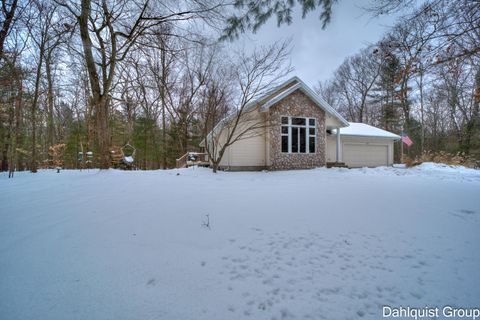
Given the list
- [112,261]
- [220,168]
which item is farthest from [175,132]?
[112,261]

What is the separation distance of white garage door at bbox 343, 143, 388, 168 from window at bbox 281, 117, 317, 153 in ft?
14.5

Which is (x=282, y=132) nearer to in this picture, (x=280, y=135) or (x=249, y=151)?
(x=280, y=135)

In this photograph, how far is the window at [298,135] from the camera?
34.3 feet

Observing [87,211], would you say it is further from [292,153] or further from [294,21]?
[292,153]

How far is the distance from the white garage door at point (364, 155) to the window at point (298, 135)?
14.5 feet

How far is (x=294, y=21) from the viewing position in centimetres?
378

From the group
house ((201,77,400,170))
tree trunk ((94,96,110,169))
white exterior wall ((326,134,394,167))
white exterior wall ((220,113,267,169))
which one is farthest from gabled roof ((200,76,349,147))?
tree trunk ((94,96,110,169))

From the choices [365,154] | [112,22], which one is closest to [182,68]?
[112,22]

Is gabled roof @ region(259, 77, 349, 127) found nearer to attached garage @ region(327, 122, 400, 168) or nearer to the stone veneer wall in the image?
the stone veneer wall

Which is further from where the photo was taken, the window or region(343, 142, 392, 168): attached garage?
region(343, 142, 392, 168): attached garage

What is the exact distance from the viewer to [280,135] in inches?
403

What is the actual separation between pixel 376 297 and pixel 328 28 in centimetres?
383

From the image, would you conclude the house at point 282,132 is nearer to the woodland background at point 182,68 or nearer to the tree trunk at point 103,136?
the woodland background at point 182,68

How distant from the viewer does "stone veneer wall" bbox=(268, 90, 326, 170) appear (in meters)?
10.1
